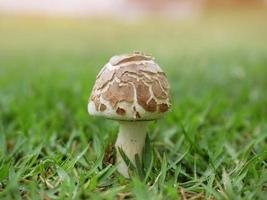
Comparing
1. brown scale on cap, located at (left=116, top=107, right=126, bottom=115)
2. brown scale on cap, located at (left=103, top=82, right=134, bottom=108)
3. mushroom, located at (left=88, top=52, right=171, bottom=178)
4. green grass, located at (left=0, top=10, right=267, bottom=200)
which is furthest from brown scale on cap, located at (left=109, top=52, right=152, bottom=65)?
green grass, located at (left=0, top=10, right=267, bottom=200)

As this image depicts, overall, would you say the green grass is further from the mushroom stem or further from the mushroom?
the mushroom

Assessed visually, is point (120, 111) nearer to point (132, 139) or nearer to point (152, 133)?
point (132, 139)

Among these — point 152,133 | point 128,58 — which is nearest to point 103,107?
point 128,58

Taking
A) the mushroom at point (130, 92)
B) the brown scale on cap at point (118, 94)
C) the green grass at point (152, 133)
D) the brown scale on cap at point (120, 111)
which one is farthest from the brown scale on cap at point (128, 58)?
the green grass at point (152, 133)

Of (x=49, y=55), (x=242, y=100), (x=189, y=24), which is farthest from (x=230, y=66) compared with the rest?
(x=189, y=24)

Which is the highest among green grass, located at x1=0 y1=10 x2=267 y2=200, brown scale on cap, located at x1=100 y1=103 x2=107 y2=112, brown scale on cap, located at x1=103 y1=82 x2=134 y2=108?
brown scale on cap, located at x1=103 y1=82 x2=134 y2=108

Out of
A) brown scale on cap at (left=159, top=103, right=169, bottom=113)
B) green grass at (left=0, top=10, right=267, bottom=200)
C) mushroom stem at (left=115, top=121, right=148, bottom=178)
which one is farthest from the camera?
mushroom stem at (left=115, top=121, right=148, bottom=178)

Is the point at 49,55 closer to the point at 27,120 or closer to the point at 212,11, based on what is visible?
the point at 27,120

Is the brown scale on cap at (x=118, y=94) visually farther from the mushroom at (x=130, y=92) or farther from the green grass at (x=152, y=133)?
the green grass at (x=152, y=133)
